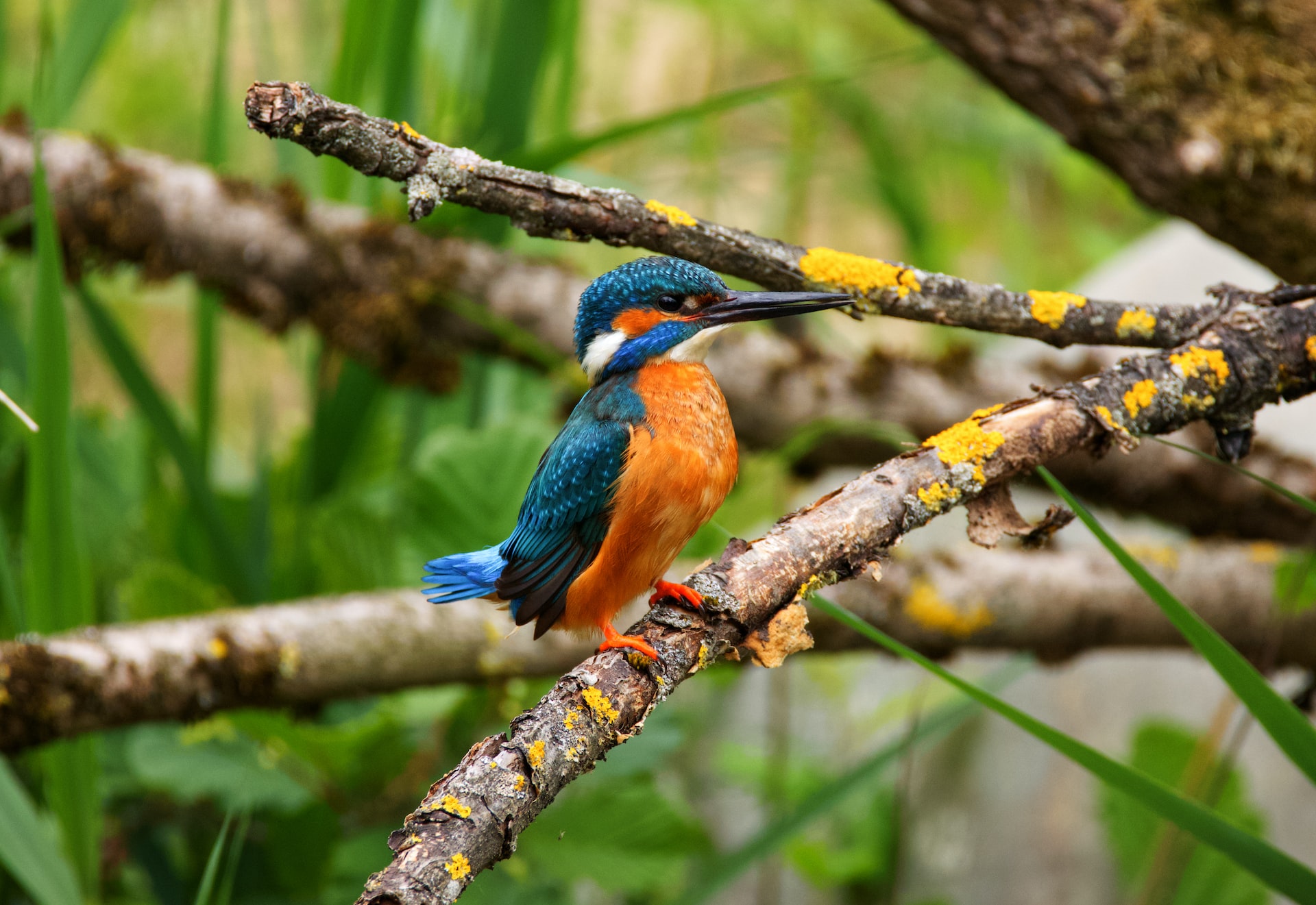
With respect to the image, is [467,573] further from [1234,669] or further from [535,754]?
[1234,669]

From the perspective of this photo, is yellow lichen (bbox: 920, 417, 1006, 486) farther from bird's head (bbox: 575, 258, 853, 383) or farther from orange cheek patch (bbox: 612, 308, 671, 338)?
orange cheek patch (bbox: 612, 308, 671, 338)

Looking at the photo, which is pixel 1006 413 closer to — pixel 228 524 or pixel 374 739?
pixel 374 739

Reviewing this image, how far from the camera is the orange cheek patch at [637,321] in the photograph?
1.49m

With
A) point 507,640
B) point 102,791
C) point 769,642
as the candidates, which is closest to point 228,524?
point 102,791

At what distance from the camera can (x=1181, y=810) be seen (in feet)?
3.38

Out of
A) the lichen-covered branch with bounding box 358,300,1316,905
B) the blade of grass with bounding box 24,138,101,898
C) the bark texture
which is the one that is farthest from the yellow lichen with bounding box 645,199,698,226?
the bark texture

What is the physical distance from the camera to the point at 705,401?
1.43 meters

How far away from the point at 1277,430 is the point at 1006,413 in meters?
2.81

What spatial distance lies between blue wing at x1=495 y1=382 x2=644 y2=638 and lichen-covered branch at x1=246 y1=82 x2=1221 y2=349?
0.84ft

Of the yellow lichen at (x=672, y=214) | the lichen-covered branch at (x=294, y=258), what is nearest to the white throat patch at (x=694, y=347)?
the yellow lichen at (x=672, y=214)

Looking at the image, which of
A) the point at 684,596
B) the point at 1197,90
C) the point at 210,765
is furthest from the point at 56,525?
the point at 1197,90

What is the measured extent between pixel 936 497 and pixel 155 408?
1.69 meters

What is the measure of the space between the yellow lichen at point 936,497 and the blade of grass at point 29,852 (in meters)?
1.31

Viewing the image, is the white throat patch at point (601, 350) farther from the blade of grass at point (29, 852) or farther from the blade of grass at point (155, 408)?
the blade of grass at point (155, 408)
